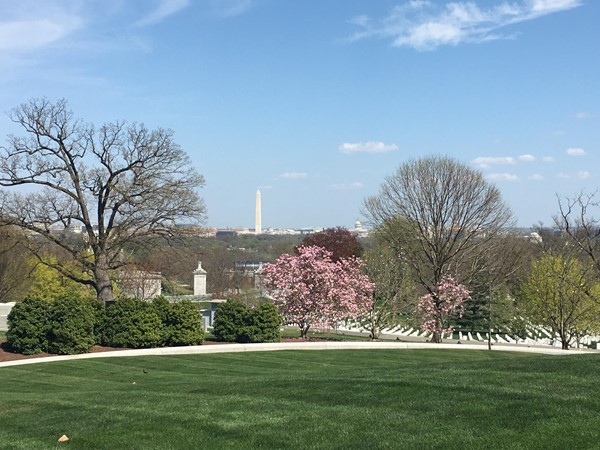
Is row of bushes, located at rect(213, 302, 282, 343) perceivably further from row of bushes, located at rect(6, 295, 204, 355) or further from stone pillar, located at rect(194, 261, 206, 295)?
stone pillar, located at rect(194, 261, 206, 295)

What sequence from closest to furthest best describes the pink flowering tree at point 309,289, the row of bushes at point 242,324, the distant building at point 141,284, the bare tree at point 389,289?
the row of bushes at point 242,324 < the pink flowering tree at point 309,289 < the bare tree at point 389,289 < the distant building at point 141,284

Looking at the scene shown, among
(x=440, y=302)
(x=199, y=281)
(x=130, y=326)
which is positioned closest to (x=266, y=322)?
(x=130, y=326)

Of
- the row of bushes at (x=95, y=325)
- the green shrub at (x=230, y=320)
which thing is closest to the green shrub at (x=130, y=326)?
the row of bushes at (x=95, y=325)

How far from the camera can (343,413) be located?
811 centimetres

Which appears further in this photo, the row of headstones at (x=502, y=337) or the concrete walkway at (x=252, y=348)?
the row of headstones at (x=502, y=337)

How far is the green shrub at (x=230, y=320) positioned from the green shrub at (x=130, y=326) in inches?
94.3

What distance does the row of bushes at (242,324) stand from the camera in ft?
76.7

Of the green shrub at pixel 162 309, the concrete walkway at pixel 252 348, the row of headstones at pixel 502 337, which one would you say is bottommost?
the row of headstones at pixel 502 337

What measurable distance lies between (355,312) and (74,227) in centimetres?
1287

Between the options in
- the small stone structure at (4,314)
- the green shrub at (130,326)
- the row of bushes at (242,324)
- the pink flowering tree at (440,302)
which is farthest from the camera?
the small stone structure at (4,314)

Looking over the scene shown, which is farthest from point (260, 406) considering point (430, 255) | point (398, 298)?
point (398, 298)

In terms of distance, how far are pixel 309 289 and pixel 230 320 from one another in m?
4.74

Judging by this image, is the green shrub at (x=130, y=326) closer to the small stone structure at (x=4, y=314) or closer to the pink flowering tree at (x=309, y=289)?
the pink flowering tree at (x=309, y=289)

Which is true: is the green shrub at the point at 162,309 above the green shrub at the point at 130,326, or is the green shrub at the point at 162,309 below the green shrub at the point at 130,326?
above
